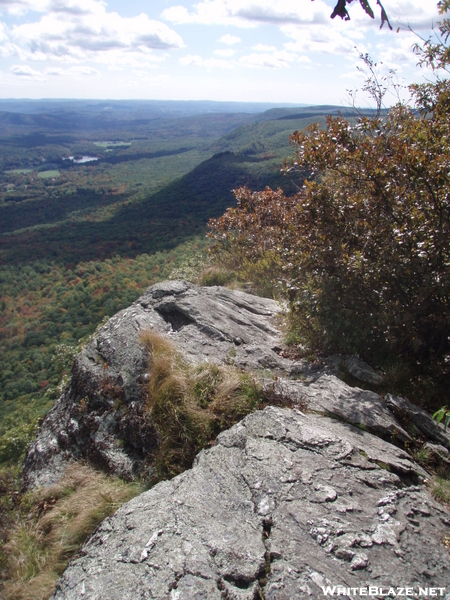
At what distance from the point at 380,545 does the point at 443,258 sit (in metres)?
3.62

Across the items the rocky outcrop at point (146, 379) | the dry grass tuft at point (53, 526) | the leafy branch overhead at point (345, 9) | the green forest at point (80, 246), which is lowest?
the green forest at point (80, 246)

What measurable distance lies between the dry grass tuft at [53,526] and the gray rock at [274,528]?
0.56 metres

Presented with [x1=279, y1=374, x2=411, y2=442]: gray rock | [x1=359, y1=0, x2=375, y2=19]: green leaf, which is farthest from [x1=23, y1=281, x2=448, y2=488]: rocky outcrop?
[x1=359, y1=0, x2=375, y2=19]: green leaf

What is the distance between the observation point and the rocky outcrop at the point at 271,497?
238 centimetres

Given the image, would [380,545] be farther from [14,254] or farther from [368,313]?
[14,254]

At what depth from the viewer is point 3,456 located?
38.5 feet

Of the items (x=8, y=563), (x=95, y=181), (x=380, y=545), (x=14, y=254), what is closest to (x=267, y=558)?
(x=380, y=545)

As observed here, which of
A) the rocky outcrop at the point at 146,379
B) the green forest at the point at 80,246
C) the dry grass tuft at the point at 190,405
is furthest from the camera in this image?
the green forest at the point at 80,246

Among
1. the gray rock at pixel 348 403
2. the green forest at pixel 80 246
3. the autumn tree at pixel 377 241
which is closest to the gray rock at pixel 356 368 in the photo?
the autumn tree at pixel 377 241

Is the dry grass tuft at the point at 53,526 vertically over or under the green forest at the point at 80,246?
over

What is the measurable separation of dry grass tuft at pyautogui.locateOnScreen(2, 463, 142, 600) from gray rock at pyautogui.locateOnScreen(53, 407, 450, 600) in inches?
21.9

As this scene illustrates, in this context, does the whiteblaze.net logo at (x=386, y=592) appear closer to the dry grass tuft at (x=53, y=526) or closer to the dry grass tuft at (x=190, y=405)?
the dry grass tuft at (x=190, y=405)

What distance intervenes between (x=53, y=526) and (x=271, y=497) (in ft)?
7.65

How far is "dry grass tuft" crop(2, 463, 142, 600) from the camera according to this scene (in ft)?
10.5
